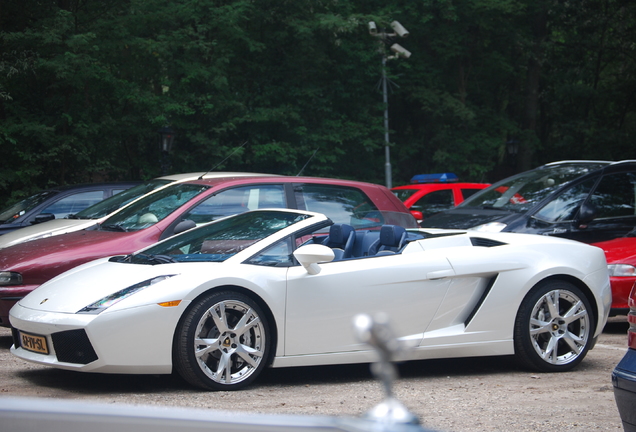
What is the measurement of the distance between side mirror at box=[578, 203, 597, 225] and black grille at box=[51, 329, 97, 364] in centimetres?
670

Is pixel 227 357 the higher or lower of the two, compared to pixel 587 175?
lower

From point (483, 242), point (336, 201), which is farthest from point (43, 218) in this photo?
point (483, 242)

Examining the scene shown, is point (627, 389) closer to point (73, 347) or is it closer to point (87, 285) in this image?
point (73, 347)

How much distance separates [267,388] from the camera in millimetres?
5277

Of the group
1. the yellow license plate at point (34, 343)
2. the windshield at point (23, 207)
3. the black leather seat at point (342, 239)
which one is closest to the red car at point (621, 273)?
the black leather seat at point (342, 239)

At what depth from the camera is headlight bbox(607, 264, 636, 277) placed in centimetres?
763

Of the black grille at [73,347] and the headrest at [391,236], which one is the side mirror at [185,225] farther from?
the black grille at [73,347]

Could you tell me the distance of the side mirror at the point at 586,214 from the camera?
9.34 m

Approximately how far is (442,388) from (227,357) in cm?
159

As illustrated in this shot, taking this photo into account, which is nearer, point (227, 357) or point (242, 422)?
point (242, 422)

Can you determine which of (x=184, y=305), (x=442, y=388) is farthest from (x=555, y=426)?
(x=184, y=305)

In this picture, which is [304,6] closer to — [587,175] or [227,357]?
[587,175]

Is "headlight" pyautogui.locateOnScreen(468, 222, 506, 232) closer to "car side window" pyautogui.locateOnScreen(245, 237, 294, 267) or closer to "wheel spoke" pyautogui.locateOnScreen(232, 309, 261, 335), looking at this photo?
"car side window" pyautogui.locateOnScreen(245, 237, 294, 267)

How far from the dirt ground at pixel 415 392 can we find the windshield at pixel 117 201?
2732 millimetres
